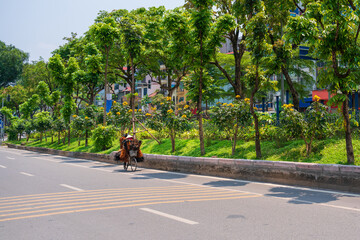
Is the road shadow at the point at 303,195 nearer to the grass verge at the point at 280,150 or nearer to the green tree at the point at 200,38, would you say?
the grass verge at the point at 280,150

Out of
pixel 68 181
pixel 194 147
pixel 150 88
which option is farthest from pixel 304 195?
pixel 150 88

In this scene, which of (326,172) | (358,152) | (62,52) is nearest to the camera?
(326,172)

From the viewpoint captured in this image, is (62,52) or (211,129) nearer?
(211,129)

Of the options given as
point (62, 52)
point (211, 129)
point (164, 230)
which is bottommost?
point (164, 230)

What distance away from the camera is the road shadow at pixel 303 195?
351 inches

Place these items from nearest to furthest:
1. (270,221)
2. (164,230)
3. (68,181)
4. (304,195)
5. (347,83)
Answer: (164,230) < (270,221) < (304,195) < (347,83) < (68,181)

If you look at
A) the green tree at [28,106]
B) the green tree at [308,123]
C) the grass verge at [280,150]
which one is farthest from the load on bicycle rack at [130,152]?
the green tree at [28,106]

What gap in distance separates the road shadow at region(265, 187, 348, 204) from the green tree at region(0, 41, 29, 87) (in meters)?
Answer: 78.8

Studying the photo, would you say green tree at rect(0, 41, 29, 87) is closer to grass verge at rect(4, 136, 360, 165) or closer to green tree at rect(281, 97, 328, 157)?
grass verge at rect(4, 136, 360, 165)

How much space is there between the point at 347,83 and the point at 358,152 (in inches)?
89.4

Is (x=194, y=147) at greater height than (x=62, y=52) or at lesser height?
lesser

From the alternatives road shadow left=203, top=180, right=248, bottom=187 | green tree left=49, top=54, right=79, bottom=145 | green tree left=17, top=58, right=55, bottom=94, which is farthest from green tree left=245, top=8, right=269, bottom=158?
green tree left=17, top=58, right=55, bottom=94

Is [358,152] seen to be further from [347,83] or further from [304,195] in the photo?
[304,195]

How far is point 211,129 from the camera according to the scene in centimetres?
2062
